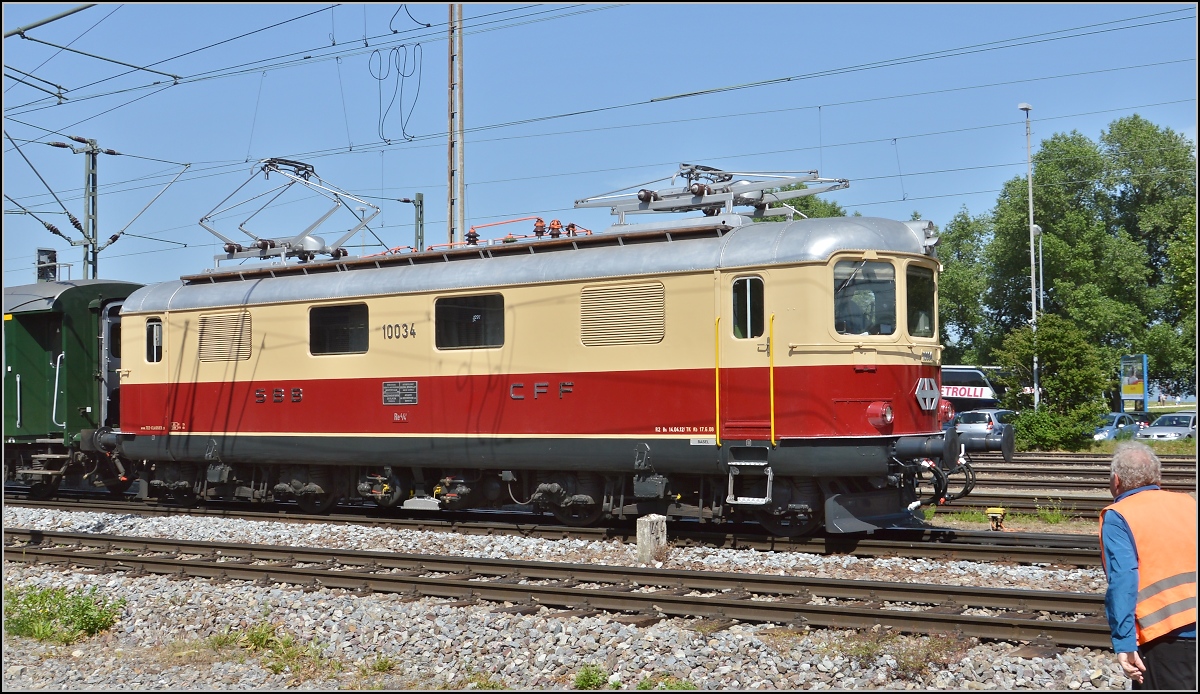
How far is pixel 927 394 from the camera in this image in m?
11.5

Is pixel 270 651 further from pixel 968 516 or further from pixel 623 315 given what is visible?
pixel 968 516

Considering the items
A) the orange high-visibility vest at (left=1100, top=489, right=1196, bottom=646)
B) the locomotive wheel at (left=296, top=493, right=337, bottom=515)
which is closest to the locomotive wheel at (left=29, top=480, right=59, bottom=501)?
the locomotive wheel at (left=296, top=493, right=337, bottom=515)

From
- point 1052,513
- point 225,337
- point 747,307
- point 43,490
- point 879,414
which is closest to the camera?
point 879,414

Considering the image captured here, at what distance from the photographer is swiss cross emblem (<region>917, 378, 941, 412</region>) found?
1144 cm

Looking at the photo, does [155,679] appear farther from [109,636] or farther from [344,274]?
[344,274]

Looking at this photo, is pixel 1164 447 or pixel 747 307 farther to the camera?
pixel 1164 447

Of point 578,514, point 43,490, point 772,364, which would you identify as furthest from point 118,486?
point 772,364

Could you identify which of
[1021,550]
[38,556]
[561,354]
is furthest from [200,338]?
[1021,550]

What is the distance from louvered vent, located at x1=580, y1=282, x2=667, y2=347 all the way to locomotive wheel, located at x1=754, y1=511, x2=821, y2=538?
7.77 ft

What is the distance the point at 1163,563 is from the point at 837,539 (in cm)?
705

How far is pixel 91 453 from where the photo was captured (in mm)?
17844

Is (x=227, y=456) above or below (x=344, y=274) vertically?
below

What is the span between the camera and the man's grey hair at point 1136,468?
4.85 meters

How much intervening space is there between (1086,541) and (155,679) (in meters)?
9.17
